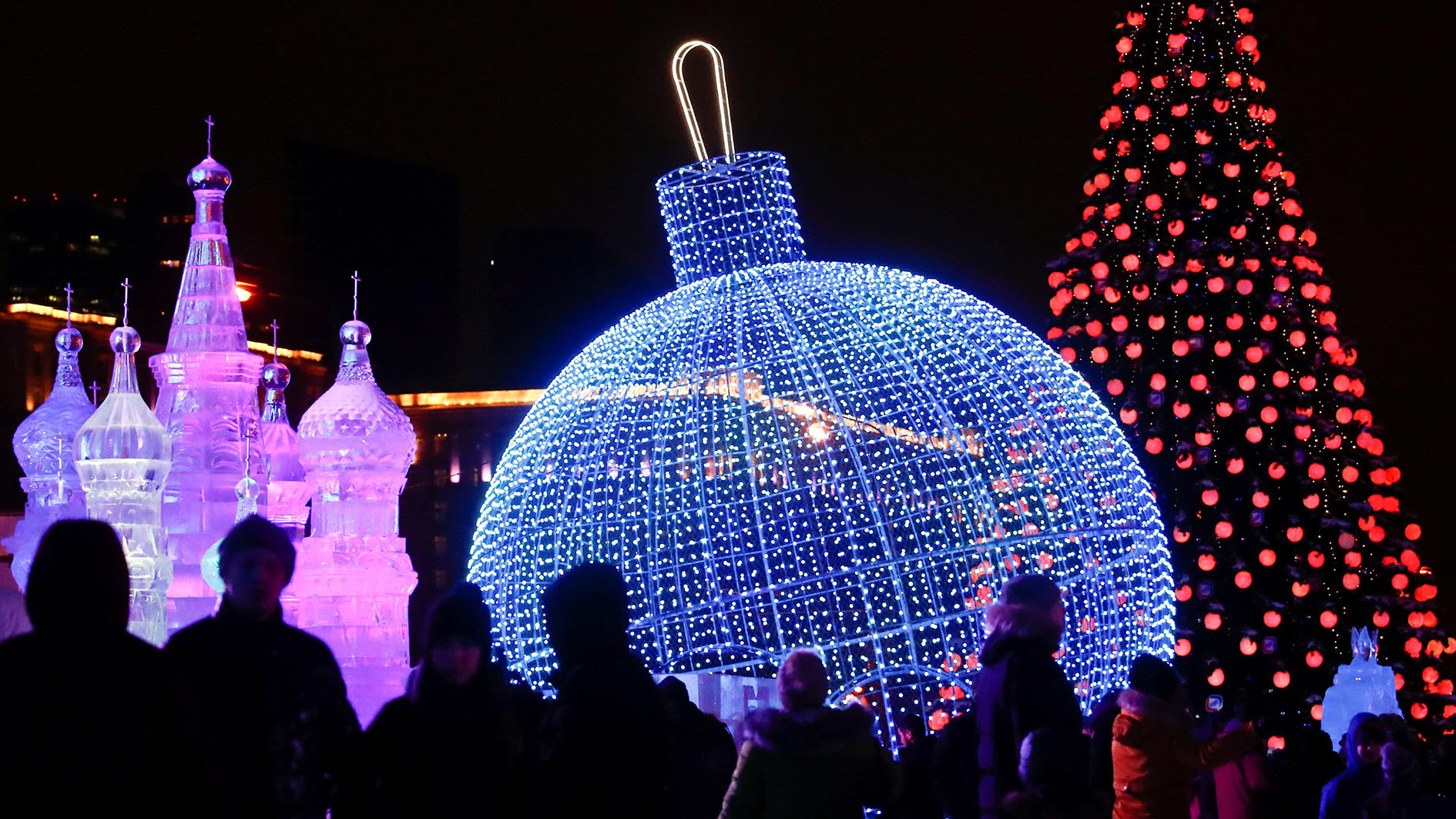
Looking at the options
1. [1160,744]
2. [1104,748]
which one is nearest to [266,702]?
[1160,744]

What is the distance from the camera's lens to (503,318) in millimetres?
58594

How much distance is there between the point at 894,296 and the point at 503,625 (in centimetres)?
249

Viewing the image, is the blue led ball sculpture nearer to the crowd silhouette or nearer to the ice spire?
the crowd silhouette

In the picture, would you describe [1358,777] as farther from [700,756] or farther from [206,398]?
[206,398]

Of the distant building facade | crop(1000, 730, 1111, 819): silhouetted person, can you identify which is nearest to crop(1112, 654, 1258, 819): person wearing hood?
crop(1000, 730, 1111, 819): silhouetted person

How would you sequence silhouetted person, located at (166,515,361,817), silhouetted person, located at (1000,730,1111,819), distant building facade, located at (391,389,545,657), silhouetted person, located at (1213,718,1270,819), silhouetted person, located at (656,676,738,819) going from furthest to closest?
distant building facade, located at (391,389,545,657) < silhouetted person, located at (1213,718,1270,819) < silhouetted person, located at (656,676,738,819) < silhouetted person, located at (1000,730,1111,819) < silhouetted person, located at (166,515,361,817)

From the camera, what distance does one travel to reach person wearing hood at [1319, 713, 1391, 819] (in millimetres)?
6434

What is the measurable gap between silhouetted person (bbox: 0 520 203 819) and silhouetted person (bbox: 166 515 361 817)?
52 centimetres

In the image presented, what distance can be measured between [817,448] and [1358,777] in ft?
9.30

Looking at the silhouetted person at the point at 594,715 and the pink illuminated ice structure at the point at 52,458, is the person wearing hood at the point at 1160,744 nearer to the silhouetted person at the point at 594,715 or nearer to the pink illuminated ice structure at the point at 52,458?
the silhouetted person at the point at 594,715

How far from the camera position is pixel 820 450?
7832mm

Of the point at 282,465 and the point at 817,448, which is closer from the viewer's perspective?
the point at 817,448

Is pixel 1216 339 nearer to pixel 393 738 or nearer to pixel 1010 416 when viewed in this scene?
pixel 1010 416

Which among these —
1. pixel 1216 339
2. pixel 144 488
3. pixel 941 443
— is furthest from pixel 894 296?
pixel 144 488
